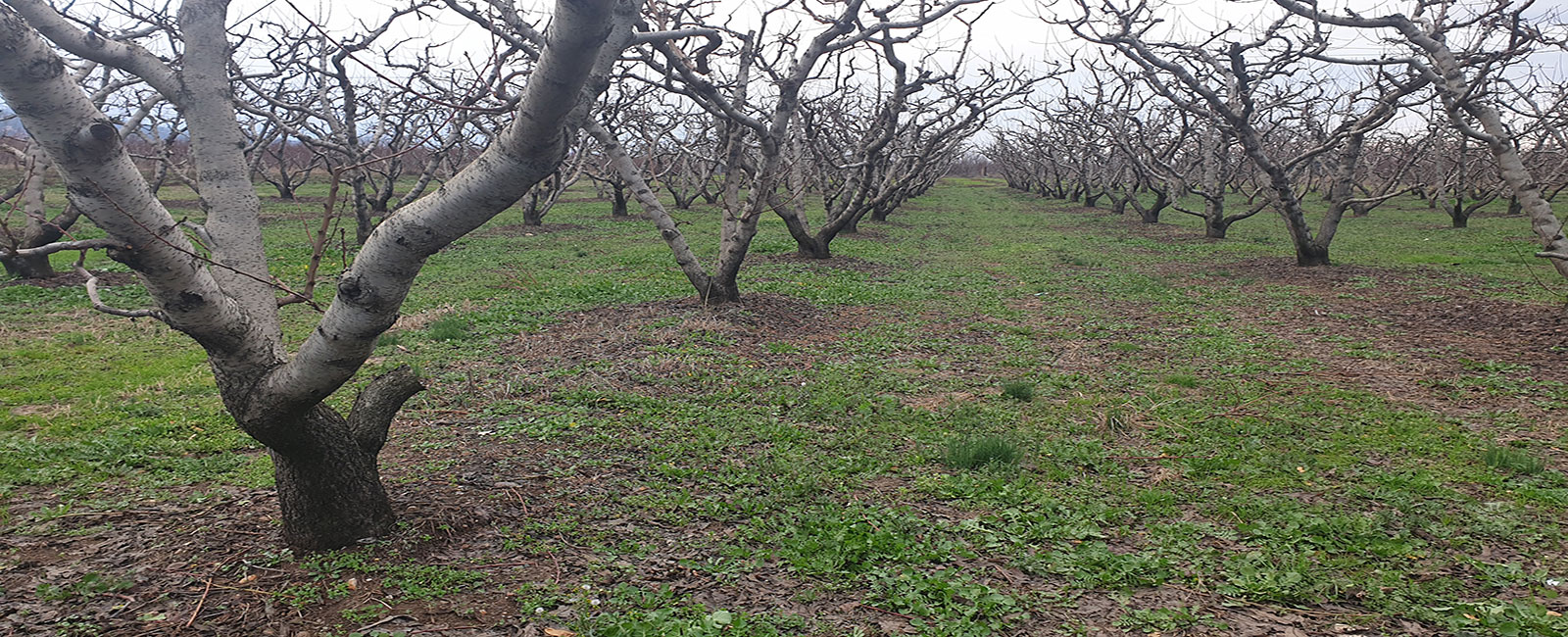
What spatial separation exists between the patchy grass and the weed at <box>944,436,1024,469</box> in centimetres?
3

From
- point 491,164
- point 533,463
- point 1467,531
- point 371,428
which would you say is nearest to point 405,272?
point 491,164

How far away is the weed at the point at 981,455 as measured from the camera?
525 centimetres

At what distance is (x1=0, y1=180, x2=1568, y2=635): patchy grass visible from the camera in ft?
11.7

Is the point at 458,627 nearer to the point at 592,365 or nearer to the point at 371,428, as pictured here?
the point at 371,428

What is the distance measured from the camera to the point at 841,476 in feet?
16.8

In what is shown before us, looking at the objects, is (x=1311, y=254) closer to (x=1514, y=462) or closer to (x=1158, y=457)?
(x=1514, y=462)

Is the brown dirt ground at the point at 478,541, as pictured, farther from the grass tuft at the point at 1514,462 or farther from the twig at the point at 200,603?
the grass tuft at the point at 1514,462

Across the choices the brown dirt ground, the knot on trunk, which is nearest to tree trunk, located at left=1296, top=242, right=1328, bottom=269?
the brown dirt ground

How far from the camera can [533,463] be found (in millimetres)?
5184

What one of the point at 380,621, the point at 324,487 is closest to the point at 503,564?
the point at 380,621

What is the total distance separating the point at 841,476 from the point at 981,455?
2.97ft

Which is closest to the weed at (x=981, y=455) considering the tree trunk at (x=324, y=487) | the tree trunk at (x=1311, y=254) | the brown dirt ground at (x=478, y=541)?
the brown dirt ground at (x=478, y=541)

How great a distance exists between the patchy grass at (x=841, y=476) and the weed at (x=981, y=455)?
3cm

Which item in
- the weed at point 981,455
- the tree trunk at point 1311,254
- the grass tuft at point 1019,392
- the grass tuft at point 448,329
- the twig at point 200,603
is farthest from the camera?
the tree trunk at point 1311,254
